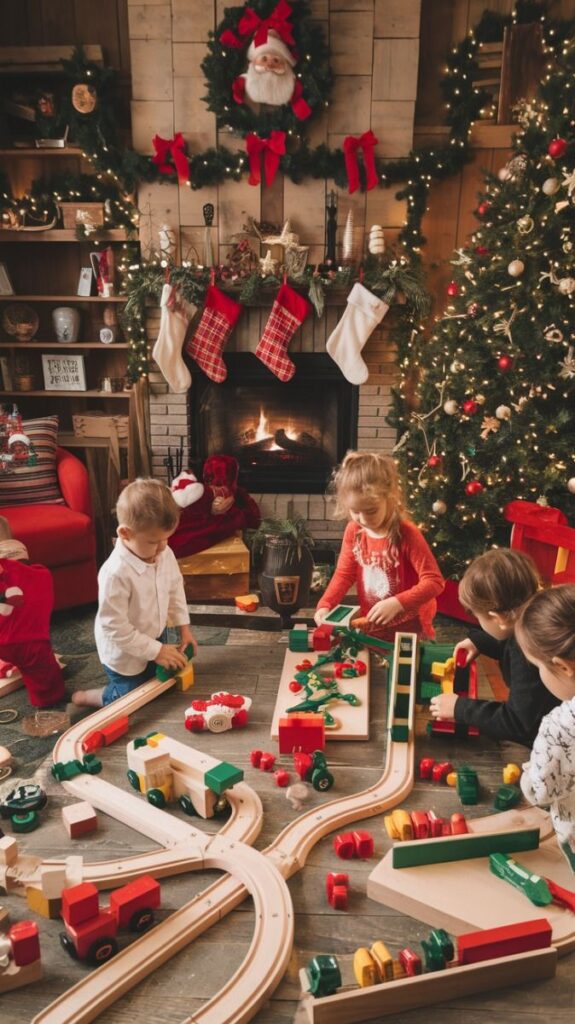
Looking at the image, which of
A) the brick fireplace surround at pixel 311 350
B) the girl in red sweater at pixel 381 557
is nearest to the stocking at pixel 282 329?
the brick fireplace surround at pixel 311 350

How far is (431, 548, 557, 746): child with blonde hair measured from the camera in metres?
1.69

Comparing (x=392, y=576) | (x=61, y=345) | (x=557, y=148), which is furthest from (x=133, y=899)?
(x=61, y=345)

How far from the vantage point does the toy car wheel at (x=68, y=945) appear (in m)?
1.21

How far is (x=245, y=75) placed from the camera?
3871mm

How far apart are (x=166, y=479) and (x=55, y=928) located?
3.41 meters

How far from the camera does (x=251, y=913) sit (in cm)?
131

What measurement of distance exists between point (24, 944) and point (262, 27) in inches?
162

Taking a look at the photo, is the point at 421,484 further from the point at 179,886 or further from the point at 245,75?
the point at 179,886

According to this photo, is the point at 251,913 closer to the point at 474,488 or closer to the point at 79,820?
the point at 79,820

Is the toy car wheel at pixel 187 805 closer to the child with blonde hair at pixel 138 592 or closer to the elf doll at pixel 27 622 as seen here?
the child with blonde hair at pixel 138 592

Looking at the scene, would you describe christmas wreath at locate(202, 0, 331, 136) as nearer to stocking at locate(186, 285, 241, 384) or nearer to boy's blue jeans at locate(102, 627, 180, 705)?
stocking at locate(186, 285, 241, 384)

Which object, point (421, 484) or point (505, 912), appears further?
point (421, 484)

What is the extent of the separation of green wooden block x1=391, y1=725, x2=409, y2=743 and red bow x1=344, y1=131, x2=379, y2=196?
3228 mm

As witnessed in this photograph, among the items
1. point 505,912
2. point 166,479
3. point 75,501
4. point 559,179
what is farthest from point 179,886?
point 166,479
